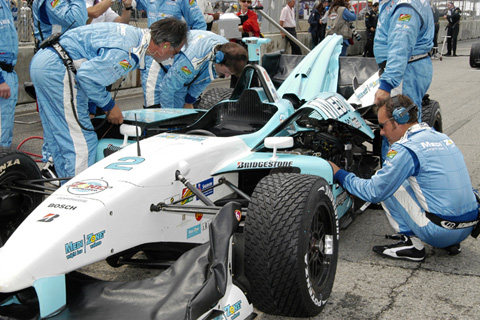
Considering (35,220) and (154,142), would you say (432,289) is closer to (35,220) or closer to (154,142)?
(154,142)

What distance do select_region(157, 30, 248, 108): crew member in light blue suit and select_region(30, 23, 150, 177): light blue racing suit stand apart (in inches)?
38.0

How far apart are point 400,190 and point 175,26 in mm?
2003

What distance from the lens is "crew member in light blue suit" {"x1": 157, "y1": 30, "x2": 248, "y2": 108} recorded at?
5.47 meters

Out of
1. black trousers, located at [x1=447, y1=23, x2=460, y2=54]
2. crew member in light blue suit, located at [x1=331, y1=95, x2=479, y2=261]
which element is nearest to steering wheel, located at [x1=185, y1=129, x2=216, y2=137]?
crew member in light blue suit, located at [x1=331, y1=95, x2=479, y2=261]

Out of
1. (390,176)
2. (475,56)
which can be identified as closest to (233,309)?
(390,176)

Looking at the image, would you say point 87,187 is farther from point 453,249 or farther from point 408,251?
point 453,249

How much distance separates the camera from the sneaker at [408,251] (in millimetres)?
4270

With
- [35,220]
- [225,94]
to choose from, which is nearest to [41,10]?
[225,94]

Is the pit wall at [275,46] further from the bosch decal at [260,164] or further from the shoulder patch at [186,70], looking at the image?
the bosch decal at [260,164]

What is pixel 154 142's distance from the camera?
3920mm

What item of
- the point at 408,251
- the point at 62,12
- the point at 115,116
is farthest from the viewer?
the point at 62,12

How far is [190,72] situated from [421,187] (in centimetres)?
253

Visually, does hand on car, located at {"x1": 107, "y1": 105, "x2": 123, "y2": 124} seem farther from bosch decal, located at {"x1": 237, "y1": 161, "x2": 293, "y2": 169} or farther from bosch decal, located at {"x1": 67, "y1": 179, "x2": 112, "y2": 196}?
bosch decal, located at {"x1": 67, "y1": 179, "x2": 112, "y2": 196}

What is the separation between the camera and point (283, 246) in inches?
123
